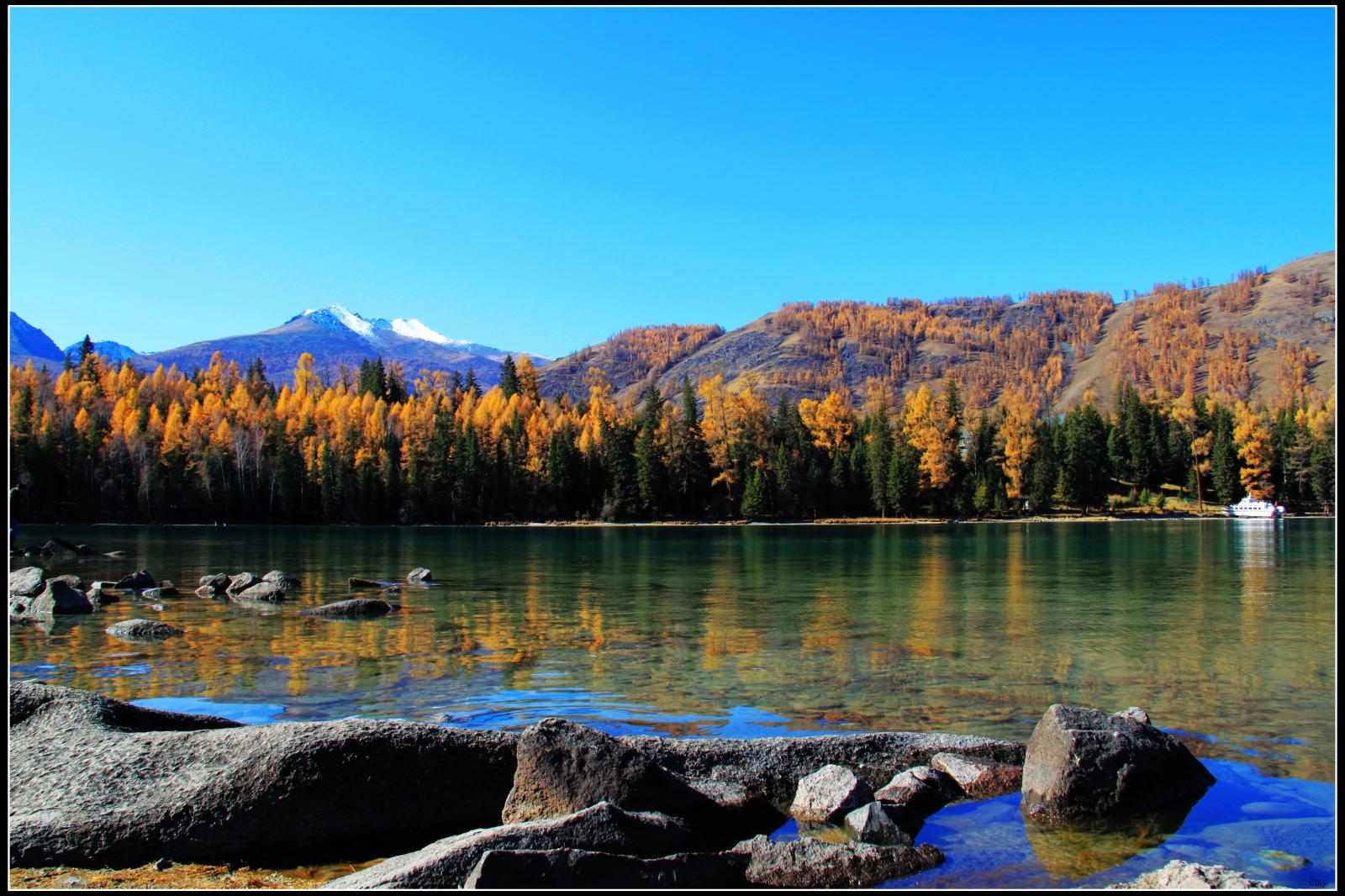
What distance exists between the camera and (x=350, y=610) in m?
25.5

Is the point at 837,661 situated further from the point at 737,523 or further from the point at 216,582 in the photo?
the point at 737,523

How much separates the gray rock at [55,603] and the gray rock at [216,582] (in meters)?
5.20

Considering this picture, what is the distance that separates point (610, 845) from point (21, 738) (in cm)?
647

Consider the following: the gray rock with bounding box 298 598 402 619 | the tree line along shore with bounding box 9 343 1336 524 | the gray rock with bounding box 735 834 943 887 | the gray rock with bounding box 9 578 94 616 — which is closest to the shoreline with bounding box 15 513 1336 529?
the tree line along shore with bounding box 9 343 1336 524

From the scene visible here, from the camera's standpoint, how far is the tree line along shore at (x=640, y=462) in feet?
380

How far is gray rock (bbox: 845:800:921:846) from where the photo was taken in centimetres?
805

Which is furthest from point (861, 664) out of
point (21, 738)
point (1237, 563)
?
point (1237, 563)

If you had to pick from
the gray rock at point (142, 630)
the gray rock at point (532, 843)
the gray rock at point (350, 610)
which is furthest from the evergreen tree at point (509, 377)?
the gray rock at point (532, 843)

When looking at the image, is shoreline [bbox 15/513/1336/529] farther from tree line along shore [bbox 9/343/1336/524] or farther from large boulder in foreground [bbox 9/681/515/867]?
large boulder in foreground [bbox 9/681/515/867]

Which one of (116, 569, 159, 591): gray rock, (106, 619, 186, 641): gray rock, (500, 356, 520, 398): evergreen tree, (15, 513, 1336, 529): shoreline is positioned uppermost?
(500, 356, 520, 398): evergreen tree

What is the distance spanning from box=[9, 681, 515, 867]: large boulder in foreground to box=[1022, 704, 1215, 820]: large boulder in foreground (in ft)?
18.6

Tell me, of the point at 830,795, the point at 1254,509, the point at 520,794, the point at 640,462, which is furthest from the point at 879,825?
the point at 1254,509

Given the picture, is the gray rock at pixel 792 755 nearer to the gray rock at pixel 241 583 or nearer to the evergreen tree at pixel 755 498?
the gray rock at pixel 241 583

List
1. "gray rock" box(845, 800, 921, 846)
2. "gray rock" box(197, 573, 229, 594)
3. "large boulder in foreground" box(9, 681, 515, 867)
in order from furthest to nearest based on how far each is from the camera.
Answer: "gray rock" box(197, 573, 229, 594) < "gray rock" box(845, 800, 921, 846) < "large boulder in foreground" box(9, 681, 515, 867)
